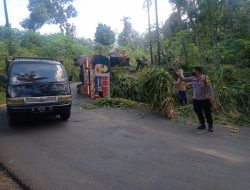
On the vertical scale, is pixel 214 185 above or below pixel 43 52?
below

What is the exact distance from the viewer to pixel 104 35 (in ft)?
166

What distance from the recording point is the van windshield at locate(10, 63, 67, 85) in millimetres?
9812

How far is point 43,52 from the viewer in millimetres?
33188

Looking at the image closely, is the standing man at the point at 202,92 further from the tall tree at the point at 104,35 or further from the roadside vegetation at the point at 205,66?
the tall tree at the point at 104,35

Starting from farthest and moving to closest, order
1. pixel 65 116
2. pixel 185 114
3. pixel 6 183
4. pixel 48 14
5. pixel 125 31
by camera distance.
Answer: pixel 125 31 < pixel 48 14 < pixel 185 114 < pixel 65 116 < pixel 6 183

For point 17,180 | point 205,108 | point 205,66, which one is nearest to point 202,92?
point 205,108

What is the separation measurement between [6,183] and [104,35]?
4624 centimetres

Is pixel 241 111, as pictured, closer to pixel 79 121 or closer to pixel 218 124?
pixel 218 124

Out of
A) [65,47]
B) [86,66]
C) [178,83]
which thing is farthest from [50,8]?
[178,83]

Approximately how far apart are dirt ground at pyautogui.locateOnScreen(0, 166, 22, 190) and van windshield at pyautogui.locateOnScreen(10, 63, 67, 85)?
165 inches

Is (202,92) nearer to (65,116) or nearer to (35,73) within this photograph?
(65,116)

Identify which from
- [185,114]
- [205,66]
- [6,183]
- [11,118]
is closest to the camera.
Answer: [6,183]

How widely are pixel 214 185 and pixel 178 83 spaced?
752 cm

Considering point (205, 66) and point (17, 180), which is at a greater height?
point (205, 66)
